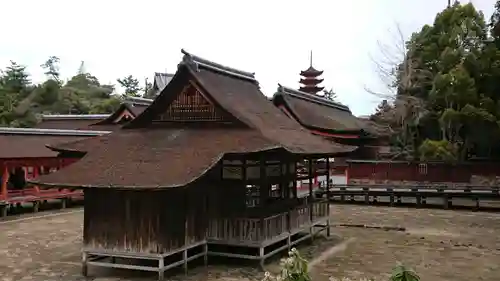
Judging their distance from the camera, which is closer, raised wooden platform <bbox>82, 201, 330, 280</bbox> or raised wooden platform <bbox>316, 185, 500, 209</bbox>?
raised wooden platform <bbox>82, 201, 330, 280</bbox>

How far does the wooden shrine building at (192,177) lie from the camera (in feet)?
43.0

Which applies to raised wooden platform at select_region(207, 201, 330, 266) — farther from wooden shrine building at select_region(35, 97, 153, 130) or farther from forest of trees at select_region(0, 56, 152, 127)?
forest of trees at select_region(0, 56, 152, 127)

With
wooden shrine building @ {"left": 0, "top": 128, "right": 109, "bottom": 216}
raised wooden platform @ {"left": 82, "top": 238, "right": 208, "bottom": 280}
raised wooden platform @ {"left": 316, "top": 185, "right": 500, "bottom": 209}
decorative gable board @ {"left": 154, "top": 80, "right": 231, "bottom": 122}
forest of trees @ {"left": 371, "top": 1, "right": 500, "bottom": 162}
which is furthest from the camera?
forest of trees @ {"left": 371, "top": 1, "right": 500, "bottom": 162}

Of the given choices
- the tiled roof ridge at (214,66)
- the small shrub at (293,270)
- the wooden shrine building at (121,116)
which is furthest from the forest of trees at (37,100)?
the small shrub at (293,270)

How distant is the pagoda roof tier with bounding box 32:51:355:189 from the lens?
12.9 meters

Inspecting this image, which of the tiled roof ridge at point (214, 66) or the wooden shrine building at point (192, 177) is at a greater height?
the tiled roof ridge at point (214, 66)

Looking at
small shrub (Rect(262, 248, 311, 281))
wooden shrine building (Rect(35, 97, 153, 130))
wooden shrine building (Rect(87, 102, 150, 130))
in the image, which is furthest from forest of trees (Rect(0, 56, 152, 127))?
small shrub (Rect(262, 248, 311, 281))

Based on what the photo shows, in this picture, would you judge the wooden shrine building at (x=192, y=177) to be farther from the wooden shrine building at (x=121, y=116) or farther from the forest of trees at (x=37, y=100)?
the forest of trees at (x=37, y=100)

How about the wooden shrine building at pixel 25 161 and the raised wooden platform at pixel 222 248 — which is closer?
the raised wooden platform at pixel 222 248

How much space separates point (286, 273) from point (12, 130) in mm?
26526

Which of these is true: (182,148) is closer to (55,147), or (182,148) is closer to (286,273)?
(55,147)

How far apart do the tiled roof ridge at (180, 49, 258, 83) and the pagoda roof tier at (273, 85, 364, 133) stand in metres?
14.6

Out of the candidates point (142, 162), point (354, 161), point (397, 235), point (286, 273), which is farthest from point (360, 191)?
point (286, 273)

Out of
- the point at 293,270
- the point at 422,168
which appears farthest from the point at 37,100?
the point at 293,270
